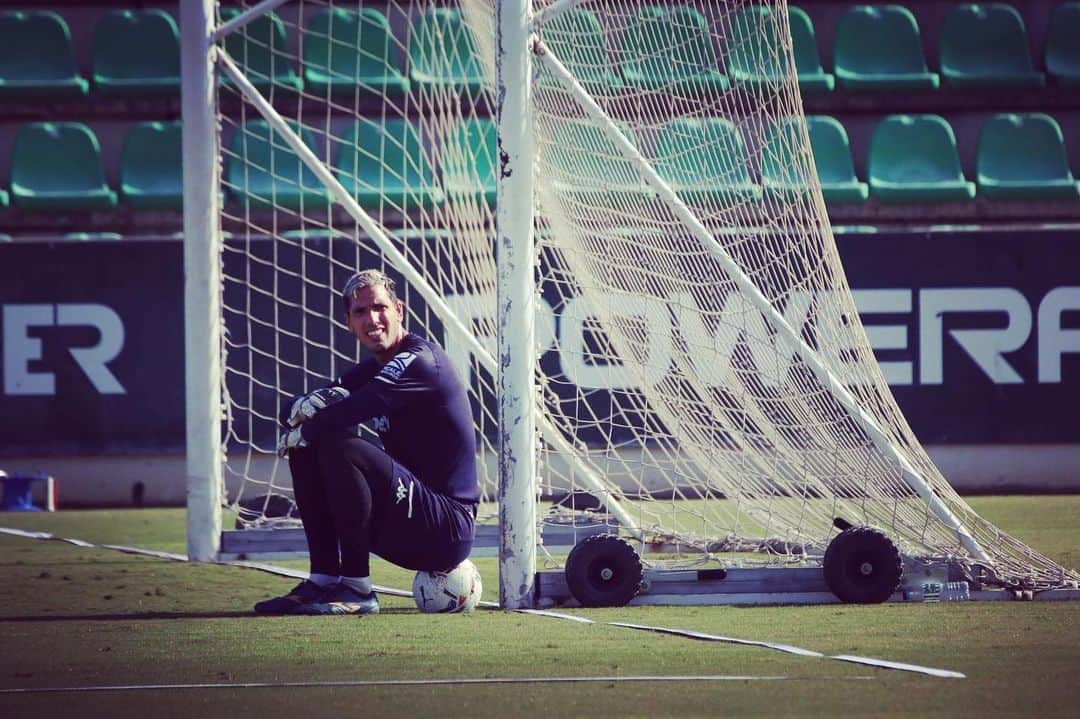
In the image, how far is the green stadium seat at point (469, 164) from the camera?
25.8ft

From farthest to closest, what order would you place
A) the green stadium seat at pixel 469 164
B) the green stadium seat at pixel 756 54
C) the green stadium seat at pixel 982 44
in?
the green stadium seat at pixel 982 44, the green stadium seat at pixel 469 164, the green stadium seat at pixel 756 54

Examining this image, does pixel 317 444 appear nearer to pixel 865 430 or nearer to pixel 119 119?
pixel 865 430

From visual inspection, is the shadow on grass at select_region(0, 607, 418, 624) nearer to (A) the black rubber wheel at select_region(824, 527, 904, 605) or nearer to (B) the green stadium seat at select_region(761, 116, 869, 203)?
(A) the black rubber wheel at select_region(824, 527, 904, 605)

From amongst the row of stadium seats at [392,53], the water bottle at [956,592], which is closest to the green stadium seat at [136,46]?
the row of stadium seats at [392,53]

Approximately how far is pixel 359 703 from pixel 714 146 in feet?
13.4

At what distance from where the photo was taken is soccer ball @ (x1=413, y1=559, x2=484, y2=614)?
5.05 m

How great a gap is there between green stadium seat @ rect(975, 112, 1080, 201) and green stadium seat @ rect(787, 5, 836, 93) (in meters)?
1.24

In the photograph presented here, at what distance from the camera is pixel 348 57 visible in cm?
1227

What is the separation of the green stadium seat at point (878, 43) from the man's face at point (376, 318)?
803 centimetres

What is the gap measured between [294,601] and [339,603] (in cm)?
14

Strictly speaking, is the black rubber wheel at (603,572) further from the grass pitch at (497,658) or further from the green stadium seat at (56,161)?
the green stadium seat at (56,161)

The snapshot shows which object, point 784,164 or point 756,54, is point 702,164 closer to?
point 756,54

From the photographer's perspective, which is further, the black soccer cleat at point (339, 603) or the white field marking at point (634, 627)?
the black soccer cleat at point (339, 603)

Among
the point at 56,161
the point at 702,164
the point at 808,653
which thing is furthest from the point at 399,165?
the point at 808,653
